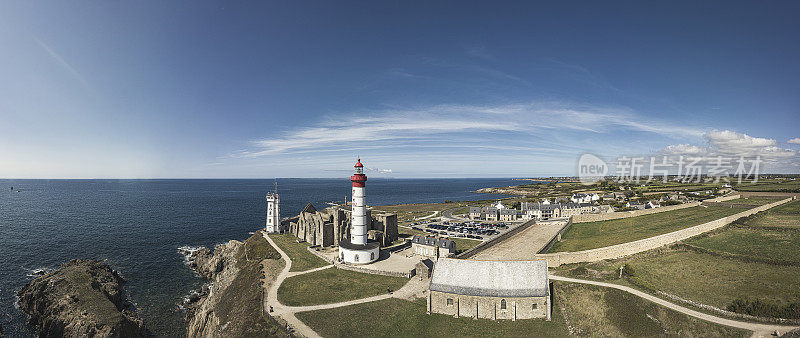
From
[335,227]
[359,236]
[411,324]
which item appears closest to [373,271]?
[359,236]

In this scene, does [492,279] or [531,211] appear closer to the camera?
[492,279]

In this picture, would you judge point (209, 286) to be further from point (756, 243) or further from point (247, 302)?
point (756, 243)

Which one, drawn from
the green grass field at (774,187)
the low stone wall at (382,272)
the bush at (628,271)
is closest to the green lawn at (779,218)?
the bush at (628,271)

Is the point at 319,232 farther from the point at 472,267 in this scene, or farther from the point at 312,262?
the point at 472,267

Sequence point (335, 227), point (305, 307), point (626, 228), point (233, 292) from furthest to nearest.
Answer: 1. point (626, 228)
2. point (335, 227)
3. point (233, 292)
4. point (305, 307)

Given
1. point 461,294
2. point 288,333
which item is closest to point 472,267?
point 461,294
